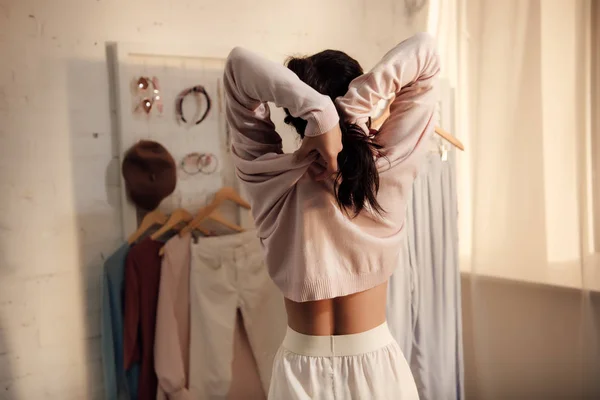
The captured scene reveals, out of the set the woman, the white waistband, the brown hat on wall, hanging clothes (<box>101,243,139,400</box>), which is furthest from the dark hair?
hanging clothes (<box>101,243,139,400</box>)

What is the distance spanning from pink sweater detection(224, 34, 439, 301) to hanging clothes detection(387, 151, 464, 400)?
1.97 feet

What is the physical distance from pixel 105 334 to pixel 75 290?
5.9 inches

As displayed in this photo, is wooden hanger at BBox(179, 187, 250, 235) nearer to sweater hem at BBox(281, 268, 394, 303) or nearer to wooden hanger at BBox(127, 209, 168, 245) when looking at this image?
wooden hanger at BBox(127, 209, 168, 245)

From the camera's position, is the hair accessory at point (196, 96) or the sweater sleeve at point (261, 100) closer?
the sweater sleeve at point (261, 100)

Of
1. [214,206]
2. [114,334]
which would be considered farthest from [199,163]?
[114,334]

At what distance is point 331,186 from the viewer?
3.13 ft

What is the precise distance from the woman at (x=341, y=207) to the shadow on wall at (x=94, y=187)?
671 millimetres

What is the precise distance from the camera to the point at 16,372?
1.45m

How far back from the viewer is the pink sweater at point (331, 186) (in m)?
0.92

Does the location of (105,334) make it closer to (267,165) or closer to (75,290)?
(75,290)

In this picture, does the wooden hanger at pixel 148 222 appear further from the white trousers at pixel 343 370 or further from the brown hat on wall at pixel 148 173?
the white trousers at pixel 343 370

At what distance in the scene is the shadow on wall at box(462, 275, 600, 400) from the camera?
149 centimetres

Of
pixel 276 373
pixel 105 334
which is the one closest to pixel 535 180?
→ pixel 276 373

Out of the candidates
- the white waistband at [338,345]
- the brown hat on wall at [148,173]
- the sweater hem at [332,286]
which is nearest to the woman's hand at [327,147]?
the sweater hem at [332,286]
